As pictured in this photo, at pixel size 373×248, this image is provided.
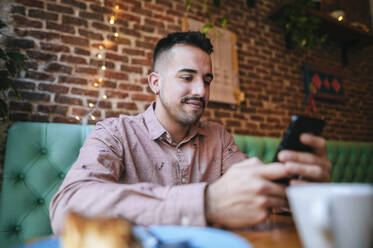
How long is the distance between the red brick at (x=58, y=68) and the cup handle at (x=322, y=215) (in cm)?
182

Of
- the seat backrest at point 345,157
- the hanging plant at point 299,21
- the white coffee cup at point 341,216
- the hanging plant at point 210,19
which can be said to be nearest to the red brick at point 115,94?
the hanging plant at point 210,19

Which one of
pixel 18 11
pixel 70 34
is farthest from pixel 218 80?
pixel 18 11

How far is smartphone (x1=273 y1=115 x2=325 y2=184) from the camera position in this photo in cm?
56

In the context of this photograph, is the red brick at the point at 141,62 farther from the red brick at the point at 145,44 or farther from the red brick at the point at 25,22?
the red brick at the point at 25,22

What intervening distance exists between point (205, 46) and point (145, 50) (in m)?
0.74

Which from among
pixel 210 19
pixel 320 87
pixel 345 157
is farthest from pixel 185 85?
pixel 320 87

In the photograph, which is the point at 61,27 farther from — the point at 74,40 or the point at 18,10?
the point at 18,10

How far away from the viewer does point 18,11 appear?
65.1 inches

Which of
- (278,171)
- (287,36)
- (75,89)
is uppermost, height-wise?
(287,36)

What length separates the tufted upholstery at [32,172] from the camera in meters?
1.32

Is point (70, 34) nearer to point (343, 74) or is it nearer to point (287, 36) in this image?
point (287, 36)

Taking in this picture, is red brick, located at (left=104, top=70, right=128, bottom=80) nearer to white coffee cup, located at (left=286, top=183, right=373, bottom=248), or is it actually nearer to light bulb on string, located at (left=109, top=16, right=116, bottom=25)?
light bulb on string, located at (left=109, top=16, right=116, bottom=25)

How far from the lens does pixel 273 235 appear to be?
1.75ft

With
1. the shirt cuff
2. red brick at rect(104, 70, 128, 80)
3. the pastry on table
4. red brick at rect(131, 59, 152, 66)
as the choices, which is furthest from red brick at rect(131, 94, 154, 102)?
the pastry on table
